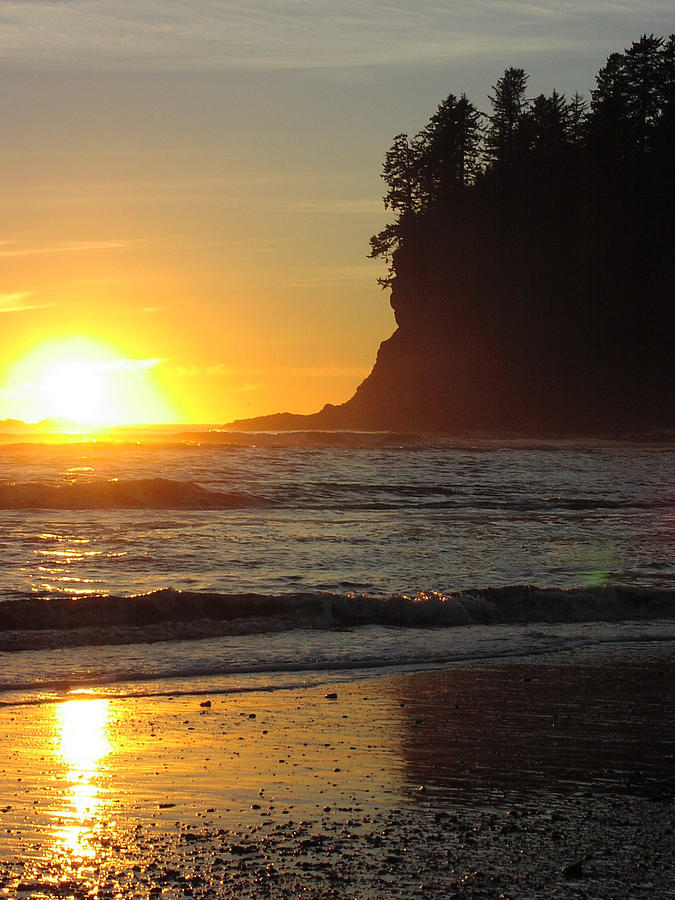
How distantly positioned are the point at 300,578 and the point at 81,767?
7.38 meters

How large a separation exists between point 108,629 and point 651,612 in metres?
5.95

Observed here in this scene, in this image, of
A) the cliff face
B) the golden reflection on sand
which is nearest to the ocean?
the golden reflection on sand

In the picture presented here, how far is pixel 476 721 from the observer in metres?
6.59

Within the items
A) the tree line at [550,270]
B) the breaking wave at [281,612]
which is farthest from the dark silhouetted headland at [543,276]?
the breaking wave at [281,612]

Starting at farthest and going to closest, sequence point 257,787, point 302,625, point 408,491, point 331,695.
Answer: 1. point 408,491
2. point 302,625
3. point 331,695
4. point 257,787

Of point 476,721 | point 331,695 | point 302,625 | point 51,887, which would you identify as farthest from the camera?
point 302,625

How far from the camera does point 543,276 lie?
72.6 m

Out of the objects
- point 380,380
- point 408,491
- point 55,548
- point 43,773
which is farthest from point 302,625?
point 380,380

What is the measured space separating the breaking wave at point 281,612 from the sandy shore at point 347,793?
272 centimetres

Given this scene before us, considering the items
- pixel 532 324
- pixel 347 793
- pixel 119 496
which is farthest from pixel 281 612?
pixel 532 324

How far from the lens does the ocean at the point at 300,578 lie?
28.9 ft

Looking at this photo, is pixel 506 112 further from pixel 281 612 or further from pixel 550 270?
pixel 281 612

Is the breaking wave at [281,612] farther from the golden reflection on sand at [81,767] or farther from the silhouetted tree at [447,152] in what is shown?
the silhouetted tree at [447,152]

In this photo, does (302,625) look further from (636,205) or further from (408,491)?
(636,205)
